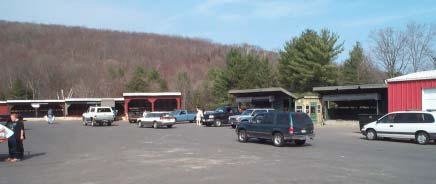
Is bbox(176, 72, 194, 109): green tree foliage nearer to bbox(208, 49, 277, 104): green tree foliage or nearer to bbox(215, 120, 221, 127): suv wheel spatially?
bbox(208, 49, 277, 104): green tree foliage

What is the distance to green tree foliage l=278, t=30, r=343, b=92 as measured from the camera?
6712 centimetres

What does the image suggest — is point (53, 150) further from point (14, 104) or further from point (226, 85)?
point (14, 104)

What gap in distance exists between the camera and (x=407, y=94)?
37219 millimetres

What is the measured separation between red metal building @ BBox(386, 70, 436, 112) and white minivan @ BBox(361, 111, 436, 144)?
880 centimetres

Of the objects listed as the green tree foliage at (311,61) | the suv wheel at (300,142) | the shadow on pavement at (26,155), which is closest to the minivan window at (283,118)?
the suv wheel at (300,142)

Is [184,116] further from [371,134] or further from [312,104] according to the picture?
[371,134]

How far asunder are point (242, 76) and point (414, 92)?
38.2 m

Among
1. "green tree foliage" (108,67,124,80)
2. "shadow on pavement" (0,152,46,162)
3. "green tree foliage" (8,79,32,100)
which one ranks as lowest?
"shadow on pavement" (0,152,46,162)

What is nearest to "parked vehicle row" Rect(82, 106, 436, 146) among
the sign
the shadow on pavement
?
the shadow on pavement

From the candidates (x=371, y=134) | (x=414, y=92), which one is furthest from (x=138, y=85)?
(x=371, y=134)

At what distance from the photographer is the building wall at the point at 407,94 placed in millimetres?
36125

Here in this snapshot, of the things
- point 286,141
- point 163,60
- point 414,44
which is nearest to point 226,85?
point 414,44

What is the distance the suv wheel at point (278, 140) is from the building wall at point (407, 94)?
51.4 ft

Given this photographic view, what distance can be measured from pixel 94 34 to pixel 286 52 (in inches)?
3907
